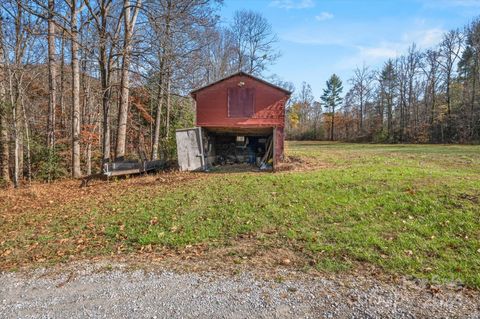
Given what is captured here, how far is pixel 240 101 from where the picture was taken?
1312 centimetres

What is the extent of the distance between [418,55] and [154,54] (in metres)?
33.9

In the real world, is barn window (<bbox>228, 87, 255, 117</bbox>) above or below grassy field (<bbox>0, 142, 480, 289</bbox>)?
above

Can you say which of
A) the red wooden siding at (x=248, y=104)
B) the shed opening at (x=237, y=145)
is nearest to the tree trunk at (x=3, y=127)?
the red wooden siding at (x=248, y=104)

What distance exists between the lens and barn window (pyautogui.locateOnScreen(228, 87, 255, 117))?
13087 millimetres

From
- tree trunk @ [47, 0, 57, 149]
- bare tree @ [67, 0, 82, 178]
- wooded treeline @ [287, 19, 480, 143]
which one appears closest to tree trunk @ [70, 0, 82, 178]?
bare tree @ [67, 0, 82, 178]

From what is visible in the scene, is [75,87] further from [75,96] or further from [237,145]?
[237,145]

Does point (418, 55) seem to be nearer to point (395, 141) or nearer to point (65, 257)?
point (395, 141)

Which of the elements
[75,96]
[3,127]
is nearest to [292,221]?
[75,96]

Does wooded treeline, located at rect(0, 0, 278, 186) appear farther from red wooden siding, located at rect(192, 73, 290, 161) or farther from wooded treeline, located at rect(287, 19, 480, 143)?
wooded treeline, located at rect(287, 19, 480, 143)

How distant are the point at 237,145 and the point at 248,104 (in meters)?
3.23

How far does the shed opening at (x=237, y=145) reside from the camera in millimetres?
14109

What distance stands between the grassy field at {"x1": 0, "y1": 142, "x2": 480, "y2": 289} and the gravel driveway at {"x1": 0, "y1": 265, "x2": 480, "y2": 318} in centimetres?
54

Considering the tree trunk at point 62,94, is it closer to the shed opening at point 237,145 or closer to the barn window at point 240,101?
the shed opening at point 237,145

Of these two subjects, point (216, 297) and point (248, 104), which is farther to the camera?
point (248, 104)
